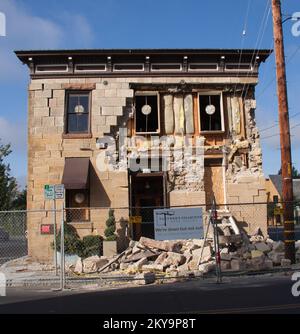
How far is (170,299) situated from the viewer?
384 inches

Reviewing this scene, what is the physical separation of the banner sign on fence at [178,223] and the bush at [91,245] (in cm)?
584

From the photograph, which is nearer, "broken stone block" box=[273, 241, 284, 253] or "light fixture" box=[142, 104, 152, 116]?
"broken stone block" box=[273, 241, 284, 253]

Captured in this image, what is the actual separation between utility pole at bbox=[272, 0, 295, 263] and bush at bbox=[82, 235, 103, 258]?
7385 millimetres

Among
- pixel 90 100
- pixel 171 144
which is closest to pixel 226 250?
pixel 171 144

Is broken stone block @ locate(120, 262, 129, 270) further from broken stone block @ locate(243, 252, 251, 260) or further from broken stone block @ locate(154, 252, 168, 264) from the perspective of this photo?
broken stone block @ locate(243, 252, 251, 260)

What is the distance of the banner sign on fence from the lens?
12977mm

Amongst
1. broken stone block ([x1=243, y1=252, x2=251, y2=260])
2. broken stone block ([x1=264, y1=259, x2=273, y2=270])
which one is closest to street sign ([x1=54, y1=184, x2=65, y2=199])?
broken stone block ([x1=243, y1=252, x2=251, y2=260])

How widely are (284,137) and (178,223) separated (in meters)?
4.98

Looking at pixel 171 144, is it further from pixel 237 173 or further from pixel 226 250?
pixel 226 250

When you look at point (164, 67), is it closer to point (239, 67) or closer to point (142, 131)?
point (142, 131)

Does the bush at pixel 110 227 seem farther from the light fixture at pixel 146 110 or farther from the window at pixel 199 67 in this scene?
the window at pixel 199 67

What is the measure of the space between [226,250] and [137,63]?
907 centimetres

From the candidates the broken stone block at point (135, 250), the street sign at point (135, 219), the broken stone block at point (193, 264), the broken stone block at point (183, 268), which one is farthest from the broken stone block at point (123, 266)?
the street sign at point (135, 219)

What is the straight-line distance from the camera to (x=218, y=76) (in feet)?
67.1
